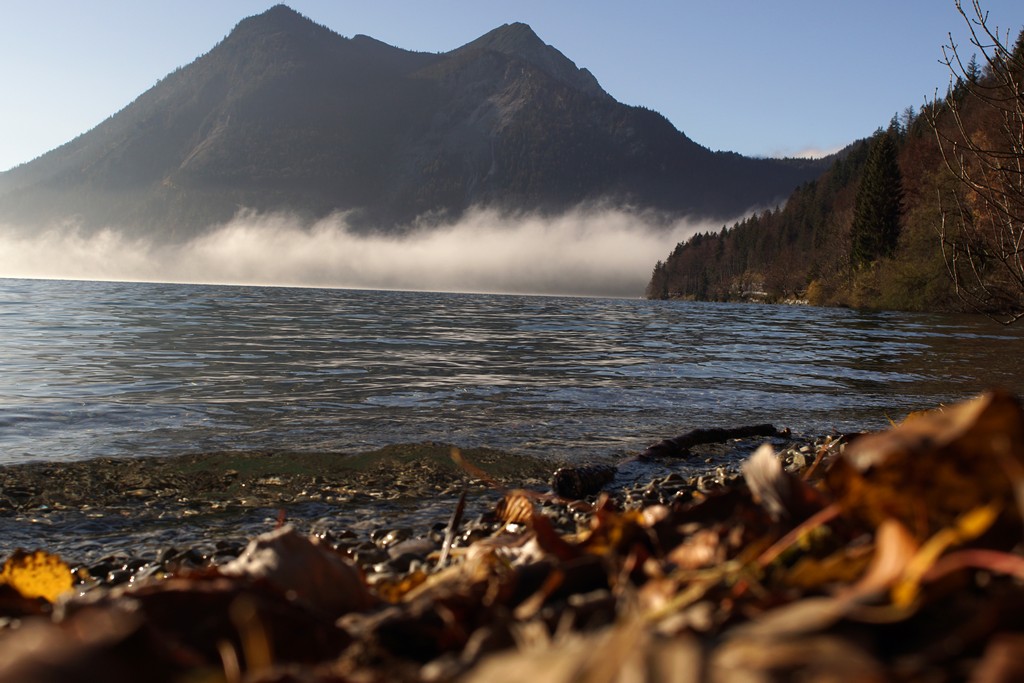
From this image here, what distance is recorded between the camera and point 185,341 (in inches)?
731

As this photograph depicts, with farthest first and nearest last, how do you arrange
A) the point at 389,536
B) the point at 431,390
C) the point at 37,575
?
the point at 431,390 → the point at 389,536 → the point at 37,575

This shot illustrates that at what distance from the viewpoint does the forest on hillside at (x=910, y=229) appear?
334 inches

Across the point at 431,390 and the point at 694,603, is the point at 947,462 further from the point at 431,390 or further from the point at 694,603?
the point at 431,390

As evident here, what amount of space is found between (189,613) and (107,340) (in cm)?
1974

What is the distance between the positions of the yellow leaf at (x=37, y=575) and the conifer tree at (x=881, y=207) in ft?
249

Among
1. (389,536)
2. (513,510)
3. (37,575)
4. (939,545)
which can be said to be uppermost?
(939,545)

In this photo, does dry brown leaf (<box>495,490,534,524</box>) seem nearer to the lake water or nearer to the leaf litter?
Answer: the leaf litter

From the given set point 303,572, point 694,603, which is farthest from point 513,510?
point 694,603

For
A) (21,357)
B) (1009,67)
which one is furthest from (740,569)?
(21,357)

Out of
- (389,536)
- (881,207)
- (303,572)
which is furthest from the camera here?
(881,207)

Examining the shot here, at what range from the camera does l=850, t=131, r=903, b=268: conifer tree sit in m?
69.4

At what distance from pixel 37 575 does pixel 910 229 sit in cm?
6029

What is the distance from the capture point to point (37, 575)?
1798 mm

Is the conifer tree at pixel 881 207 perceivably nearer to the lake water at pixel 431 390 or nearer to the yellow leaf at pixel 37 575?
the lake water at pixel 431 390
